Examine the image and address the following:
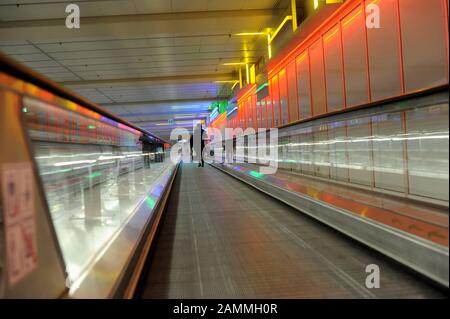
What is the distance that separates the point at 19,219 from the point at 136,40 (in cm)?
1068

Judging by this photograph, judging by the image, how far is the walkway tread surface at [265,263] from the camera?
9.04ft

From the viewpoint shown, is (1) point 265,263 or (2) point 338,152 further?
(2) point 338,152

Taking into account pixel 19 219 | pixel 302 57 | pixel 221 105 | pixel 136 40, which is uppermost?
pixel 136 40

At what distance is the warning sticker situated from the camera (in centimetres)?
161

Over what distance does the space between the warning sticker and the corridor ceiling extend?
26.2 feet

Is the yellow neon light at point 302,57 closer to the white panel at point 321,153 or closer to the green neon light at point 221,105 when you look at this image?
the white panel at point 321,153

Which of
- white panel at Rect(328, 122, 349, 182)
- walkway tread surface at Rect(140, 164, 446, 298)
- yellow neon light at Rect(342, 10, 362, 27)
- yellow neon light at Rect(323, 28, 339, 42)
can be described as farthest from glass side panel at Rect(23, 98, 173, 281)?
yellow neon light at Rect(323, 28, 339, 42)

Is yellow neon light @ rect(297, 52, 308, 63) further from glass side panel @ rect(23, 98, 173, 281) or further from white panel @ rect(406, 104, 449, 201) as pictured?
glass side panel @ rect(23, 98, 173, 281)

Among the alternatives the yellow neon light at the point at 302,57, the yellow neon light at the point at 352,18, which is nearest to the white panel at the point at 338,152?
the yellow neon light at the point at 352,18

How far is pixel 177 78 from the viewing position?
54.3 ft

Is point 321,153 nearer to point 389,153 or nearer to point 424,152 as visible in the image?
point 389,153

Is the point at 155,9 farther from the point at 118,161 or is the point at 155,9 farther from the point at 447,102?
the point at 447,102

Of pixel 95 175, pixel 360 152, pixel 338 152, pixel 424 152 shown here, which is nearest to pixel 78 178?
pixel 95 175

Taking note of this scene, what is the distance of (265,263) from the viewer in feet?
11.3
